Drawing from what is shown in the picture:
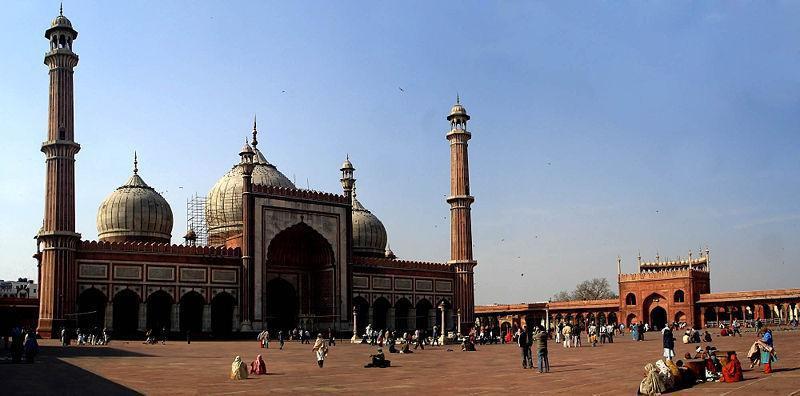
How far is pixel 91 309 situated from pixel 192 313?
16.6ft

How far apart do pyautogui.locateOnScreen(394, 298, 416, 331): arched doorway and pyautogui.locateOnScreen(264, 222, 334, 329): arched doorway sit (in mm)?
5846

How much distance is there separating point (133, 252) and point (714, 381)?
29.7 meters

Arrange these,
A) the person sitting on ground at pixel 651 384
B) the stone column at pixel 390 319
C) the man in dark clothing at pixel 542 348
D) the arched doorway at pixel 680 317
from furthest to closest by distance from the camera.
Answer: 1. the arched doorway at pixel 680 317
2. the stone column at pixel 390 319
3. the man in dark clothing at pixel 542 348
4. the person sitting on ground at pixel 651 384

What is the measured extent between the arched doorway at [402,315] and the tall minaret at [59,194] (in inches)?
775

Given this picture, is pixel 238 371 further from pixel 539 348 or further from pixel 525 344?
pixel 525 344

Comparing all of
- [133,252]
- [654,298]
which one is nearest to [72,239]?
[133,252]

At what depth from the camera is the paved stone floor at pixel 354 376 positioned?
14250mm

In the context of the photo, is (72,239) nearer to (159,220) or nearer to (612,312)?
(159,220)

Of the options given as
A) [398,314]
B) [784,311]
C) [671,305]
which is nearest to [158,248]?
[398,314]

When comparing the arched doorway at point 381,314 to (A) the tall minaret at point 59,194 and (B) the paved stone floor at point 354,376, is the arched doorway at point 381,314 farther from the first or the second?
(B) the paved stone floor at point 354,376

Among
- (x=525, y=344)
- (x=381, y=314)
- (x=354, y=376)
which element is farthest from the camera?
(x=381, y=314)

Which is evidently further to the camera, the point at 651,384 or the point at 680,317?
the point at 680,317

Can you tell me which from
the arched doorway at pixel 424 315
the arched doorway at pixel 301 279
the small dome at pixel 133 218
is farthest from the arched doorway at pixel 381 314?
the small dome at pixel 133 218

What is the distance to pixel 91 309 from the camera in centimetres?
3797
